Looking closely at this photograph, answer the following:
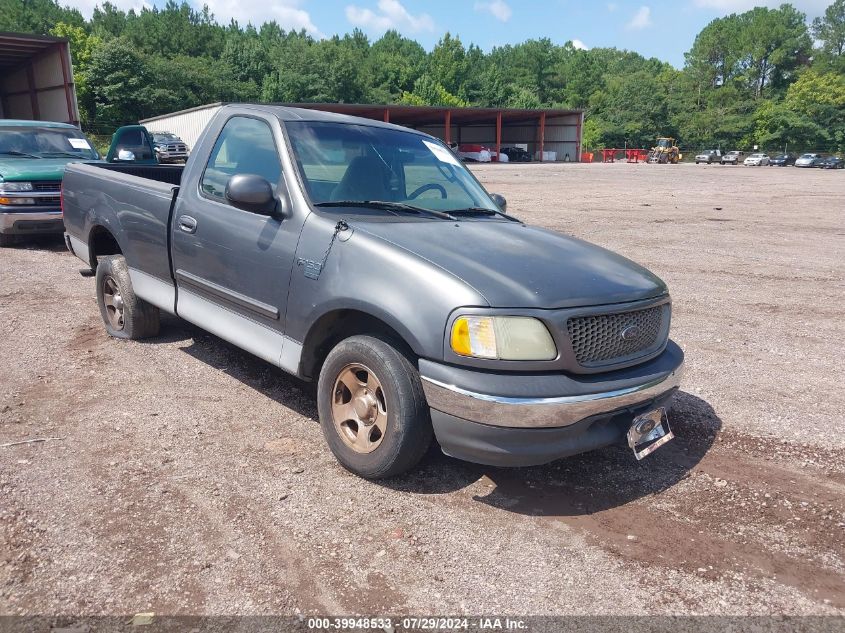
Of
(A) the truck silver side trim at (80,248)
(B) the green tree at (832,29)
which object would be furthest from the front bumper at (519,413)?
(B) the green tree at (832,29)

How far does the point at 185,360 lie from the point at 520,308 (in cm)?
331

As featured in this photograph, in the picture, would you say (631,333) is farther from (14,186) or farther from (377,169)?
(14,186)

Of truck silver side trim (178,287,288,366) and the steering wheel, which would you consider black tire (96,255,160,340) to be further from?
the steering wheel

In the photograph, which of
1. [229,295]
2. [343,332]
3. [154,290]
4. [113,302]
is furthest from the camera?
[113,302]

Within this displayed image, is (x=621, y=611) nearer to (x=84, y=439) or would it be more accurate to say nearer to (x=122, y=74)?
(x=84, y=439)

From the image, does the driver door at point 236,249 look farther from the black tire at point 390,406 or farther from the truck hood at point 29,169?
the truck hood at point 29,169

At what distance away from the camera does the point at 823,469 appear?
3.76 m

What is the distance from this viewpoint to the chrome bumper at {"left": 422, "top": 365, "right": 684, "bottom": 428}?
2.89 metres

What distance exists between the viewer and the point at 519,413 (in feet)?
9.48

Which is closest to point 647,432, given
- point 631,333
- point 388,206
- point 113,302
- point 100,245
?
point 631,333

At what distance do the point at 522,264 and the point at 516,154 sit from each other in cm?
6431

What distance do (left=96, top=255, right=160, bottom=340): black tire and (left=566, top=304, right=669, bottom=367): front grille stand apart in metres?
3.80

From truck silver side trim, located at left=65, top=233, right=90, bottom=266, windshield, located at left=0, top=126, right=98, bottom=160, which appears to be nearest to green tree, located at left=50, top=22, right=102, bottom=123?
windshield, located at left=0, top=126, right=98, bottom=160

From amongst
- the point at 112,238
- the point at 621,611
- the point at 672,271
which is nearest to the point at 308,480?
the point at 621,611
